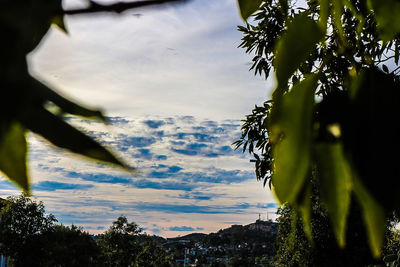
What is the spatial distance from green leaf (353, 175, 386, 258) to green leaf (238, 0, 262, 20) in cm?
26

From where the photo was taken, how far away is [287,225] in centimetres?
1579

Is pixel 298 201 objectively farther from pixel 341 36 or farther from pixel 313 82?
pixel 341 36

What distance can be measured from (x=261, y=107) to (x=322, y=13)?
13.9 feet

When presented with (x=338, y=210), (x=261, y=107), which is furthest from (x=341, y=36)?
(x=261, y=107)

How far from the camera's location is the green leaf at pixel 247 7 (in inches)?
17.8

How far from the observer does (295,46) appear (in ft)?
1.07

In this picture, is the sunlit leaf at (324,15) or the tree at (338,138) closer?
the tree at (338,138)

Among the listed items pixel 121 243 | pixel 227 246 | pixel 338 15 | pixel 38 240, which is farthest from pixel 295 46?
pixel 227 246

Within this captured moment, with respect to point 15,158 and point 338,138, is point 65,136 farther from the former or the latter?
point 338,138

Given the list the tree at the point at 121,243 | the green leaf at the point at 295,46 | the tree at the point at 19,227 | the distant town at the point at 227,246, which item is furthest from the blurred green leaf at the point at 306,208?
the distant town at the point at 227,246

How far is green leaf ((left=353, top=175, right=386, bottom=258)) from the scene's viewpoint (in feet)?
0.85

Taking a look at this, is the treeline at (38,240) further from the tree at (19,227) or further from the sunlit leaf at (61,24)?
the sunlit leaf at (61,24)

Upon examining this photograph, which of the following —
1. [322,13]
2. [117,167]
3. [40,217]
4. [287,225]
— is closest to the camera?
[117,167]

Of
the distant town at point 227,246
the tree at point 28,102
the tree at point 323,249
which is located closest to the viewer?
the tree at point 28,102
